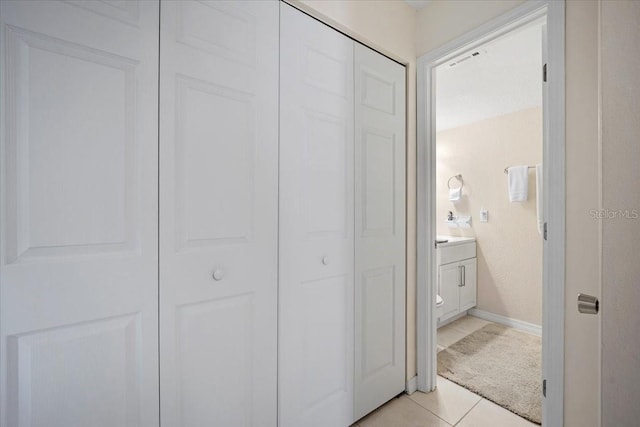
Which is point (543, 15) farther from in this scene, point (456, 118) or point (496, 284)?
point (496, 284)

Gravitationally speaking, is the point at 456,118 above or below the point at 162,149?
above

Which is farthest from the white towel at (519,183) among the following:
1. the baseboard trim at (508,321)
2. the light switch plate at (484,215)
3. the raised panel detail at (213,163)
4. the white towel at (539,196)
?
the raised panel detail at (213,163)

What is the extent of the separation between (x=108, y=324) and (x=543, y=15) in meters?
2.19

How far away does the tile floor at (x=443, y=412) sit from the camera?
1607 millimetres

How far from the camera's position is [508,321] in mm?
3098

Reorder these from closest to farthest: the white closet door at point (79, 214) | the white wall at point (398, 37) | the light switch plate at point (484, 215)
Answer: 1. the white closet door at point (79, 214)
2. the white wall at point (398, 37)
3. the light switch plate at point (484, 215)

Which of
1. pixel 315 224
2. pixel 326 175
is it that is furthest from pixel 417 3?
pixel 315 224

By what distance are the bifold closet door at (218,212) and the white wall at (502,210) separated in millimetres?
2929

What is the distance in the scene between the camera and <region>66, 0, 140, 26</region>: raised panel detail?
86 cm

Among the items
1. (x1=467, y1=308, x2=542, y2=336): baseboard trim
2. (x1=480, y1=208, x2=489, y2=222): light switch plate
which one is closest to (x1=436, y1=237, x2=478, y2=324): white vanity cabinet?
(x1=467, y1=308, x2=542, y2=336): baseboard trim

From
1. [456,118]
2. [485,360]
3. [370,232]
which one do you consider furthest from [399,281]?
[456,118]

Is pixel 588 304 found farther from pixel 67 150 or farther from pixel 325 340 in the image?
pixel 67 150

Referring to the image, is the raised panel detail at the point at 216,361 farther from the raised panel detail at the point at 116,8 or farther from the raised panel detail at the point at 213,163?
the raised panel detail at the point at 116,8

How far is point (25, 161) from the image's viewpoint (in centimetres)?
77
